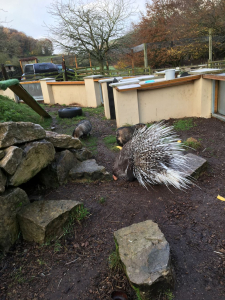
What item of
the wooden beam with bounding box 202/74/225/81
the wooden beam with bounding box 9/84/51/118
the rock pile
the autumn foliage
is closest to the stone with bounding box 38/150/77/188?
the rock pile

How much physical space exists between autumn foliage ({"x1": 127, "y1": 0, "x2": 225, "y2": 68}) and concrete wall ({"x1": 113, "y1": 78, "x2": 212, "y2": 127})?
6.35 metres

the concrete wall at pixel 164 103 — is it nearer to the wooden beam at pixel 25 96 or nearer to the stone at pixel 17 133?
the wooden beam at pixel 25 96

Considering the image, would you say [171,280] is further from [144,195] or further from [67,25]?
[67,25]

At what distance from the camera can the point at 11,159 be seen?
8.25 feet

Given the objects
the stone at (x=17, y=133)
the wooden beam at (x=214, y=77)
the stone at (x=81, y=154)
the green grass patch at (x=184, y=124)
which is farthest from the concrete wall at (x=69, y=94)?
the stone at (x=17, y=133)

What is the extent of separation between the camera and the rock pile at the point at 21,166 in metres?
2.37

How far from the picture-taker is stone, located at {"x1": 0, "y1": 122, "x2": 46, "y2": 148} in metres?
2.67

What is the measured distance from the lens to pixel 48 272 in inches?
80.0

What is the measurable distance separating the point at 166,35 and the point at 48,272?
16.4 m

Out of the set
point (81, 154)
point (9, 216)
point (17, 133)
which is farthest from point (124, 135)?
point (9, 216)

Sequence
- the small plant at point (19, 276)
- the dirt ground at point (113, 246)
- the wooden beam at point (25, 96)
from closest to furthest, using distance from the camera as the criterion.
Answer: the dirt ground at point (113, 246) → the small plant at point (19, 276) → the wooden beam at point (25, 96)

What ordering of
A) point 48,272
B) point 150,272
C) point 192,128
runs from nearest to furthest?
point 150,272
point 48,272
point 192,128

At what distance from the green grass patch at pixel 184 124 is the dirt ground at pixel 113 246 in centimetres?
198

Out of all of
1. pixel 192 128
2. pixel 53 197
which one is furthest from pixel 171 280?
pixel 192 128
